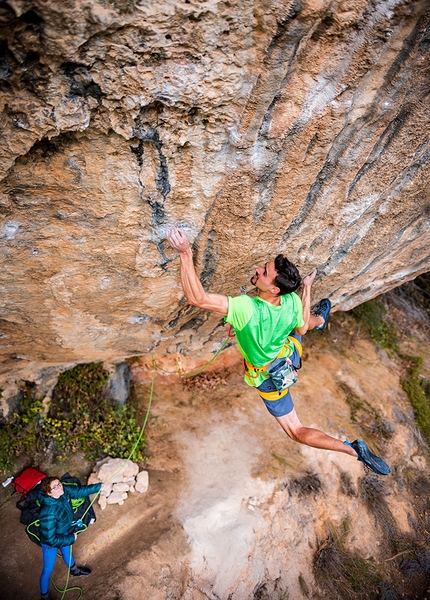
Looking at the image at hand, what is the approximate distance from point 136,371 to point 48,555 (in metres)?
2.85

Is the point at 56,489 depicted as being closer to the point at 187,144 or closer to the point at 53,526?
the point at 53,526

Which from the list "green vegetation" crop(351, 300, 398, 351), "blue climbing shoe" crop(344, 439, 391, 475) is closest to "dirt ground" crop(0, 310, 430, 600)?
"green vegetation" crop(351, 300, 398, 351)

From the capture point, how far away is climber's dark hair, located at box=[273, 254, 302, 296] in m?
3.25

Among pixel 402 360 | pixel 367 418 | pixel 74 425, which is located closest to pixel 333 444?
pixel 74 425

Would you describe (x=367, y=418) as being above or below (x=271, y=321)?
below

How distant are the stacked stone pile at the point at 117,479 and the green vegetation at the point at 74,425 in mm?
174

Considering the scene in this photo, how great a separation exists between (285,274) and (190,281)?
865 millimetres

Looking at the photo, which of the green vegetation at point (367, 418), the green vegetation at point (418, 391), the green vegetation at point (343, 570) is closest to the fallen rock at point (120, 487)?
the green vegetation at point (343, 570)

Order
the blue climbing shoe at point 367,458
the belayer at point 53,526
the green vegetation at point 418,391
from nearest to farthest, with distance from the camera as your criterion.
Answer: the blue climbing shoe at point 367,458, the belayer at point 53,526, the green vegetation at point 418,391

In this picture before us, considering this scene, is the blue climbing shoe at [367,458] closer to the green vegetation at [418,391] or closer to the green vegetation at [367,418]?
the green vegetation at [367,418]

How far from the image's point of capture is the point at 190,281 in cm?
290

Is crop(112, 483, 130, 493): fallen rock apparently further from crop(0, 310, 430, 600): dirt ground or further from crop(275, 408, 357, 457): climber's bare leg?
crop(275, 408, 357, 457): climber's bare leg

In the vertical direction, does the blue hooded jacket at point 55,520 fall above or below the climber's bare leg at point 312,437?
below

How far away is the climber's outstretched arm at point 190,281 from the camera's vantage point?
9.53ft
